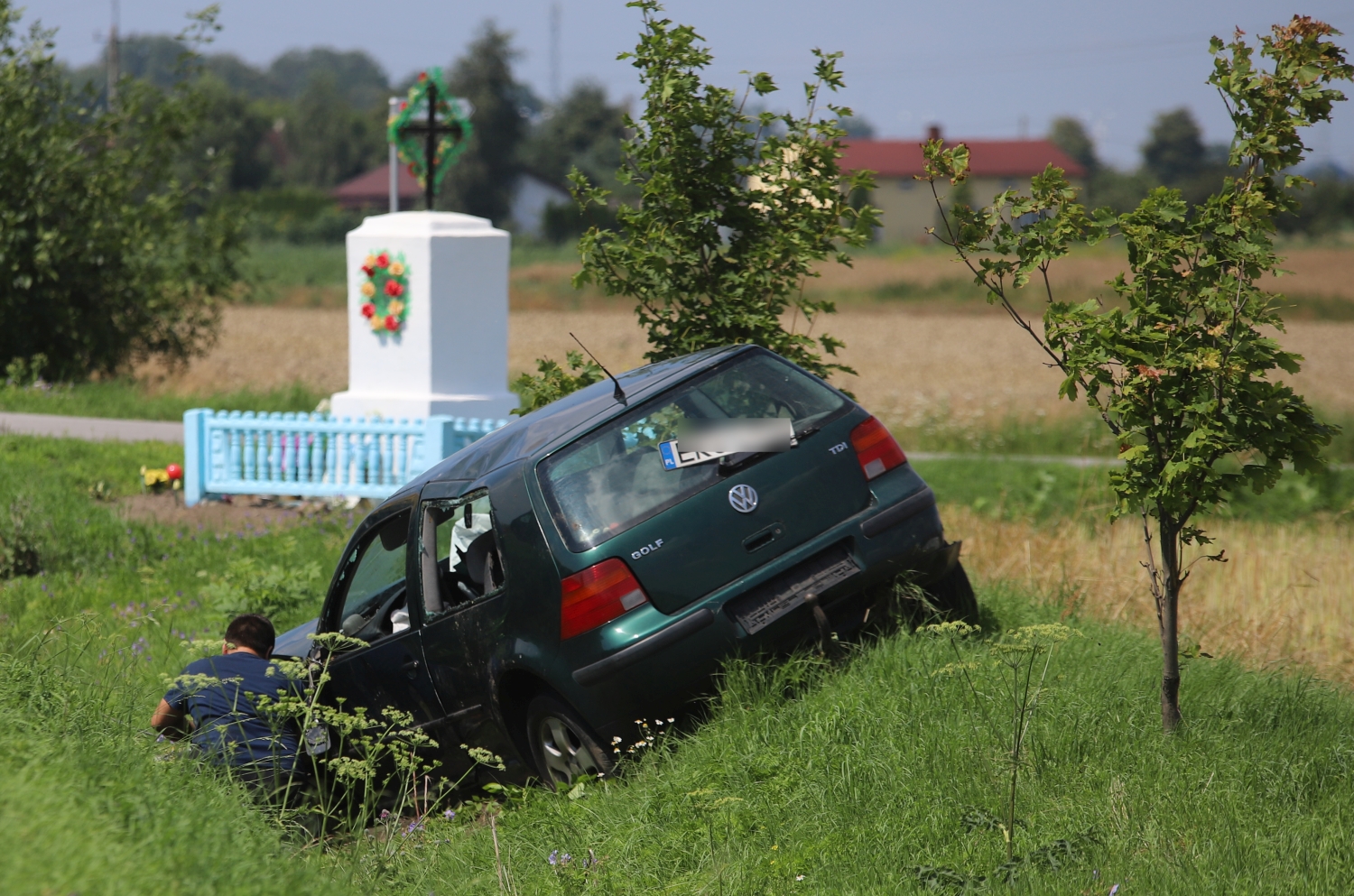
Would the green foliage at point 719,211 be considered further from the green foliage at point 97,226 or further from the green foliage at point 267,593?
the green foliage at point 97,226

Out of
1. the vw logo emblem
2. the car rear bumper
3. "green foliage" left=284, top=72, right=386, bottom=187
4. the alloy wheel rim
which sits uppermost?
"green foliage" left=284, top=72, right=386, bottom=187

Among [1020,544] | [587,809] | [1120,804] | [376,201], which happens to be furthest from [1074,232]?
[376,201]

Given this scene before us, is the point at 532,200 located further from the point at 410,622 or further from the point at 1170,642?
the point at 1170,642

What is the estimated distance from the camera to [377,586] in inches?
242

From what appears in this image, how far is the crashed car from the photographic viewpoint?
15.9 feet

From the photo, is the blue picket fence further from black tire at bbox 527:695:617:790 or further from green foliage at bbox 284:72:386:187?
green foliage at bbox 284:72:386:187

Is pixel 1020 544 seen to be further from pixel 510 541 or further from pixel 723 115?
pixel 510 541

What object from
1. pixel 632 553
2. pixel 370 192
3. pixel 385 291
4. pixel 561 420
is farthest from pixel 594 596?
pixel 370 192

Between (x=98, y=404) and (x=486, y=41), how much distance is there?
62.2 m

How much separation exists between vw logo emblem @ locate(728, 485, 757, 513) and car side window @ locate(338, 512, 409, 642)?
1.52 meters

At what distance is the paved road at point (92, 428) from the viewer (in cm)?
1423

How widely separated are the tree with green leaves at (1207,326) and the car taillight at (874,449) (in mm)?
946

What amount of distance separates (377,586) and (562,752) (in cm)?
152

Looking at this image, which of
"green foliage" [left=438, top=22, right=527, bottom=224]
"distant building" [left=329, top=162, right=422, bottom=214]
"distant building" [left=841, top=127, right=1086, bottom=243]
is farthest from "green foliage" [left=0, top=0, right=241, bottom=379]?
"distant building" [left=841, top=127, right=1086, bottom=243]
